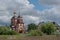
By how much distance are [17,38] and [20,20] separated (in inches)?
A: 1939

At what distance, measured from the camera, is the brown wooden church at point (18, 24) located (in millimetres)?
67938

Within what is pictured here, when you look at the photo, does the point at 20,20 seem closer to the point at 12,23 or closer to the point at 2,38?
the point at 12,23

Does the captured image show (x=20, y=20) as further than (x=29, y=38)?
Yes

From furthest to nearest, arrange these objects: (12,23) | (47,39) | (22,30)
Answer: (12,23) → (22,30) → (47,39)

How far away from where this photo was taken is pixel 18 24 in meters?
69.6

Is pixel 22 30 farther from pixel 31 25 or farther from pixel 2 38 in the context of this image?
pixel 2 38

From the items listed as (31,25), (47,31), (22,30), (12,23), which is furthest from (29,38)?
(31,25)

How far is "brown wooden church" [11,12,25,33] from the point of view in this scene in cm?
6794

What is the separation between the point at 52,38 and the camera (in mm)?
23375

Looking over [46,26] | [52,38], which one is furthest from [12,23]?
[52,38]

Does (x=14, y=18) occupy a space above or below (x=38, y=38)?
above

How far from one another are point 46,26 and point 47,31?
240 centimetres

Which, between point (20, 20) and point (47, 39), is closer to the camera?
Result: point (47, 39)

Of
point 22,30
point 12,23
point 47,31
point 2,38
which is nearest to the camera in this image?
point 2,38
